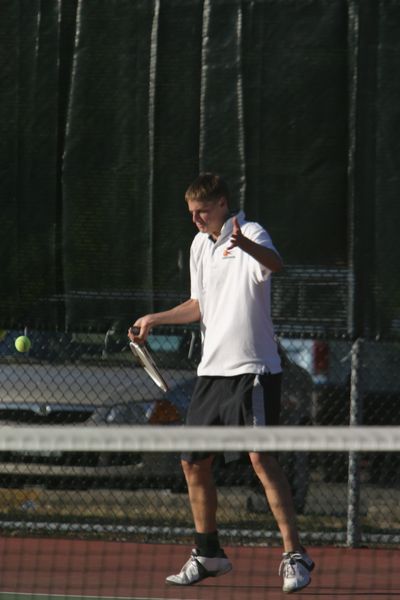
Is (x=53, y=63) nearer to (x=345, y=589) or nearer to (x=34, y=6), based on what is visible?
(x=34, y=6)

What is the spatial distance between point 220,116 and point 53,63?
0.87 metres

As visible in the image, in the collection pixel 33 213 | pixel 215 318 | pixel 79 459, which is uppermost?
pixel 33 213

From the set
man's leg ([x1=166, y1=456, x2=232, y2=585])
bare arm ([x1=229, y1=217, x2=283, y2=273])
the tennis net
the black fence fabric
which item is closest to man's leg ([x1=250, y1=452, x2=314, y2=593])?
man's leg ([x1=166, y1=456, x2=232, y2=585])

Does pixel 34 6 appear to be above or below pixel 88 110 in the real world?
above

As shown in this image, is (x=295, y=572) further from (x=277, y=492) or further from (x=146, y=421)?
(x=146, y=421)

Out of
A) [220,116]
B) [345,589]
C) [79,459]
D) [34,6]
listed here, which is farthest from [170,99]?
[345,589]

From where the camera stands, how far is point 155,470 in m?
6.93

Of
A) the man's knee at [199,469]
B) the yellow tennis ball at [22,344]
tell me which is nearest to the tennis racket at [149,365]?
the man's knee at [199,469]

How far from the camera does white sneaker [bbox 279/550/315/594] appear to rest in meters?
5.22

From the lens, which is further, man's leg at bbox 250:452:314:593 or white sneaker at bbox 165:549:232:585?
white sneaker at bbox 165:549:232:585

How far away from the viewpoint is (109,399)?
23.2 ft

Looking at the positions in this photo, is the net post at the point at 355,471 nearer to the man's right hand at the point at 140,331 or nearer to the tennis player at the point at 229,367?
the tennis player at the point at 229,367

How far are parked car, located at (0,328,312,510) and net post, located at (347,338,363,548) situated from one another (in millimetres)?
281

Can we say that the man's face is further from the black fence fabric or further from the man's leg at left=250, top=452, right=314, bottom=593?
the black fence fabric
